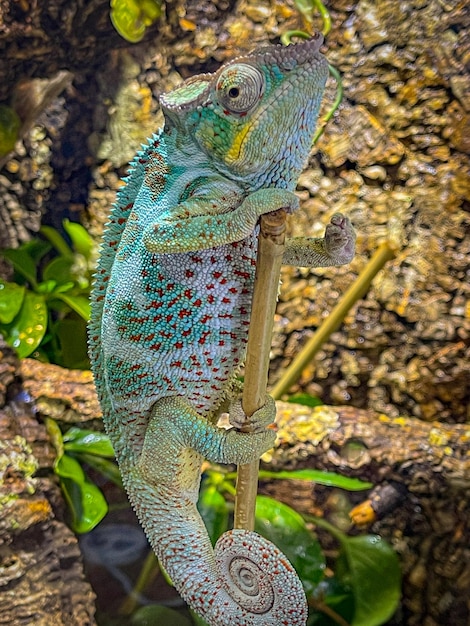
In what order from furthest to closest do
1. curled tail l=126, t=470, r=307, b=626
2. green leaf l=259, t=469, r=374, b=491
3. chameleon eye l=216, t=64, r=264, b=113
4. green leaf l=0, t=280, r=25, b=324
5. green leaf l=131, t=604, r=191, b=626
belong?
green leaf l=0, t=280, r=25, b=324 → green leaf l=259, t=469, r=374, b=491 → green leaf l=131, t=604, r=191, b=626 → curled tail l=126, t=470, r=307, b=626 → chameleon eye l=216, t=64, r=264, b=113

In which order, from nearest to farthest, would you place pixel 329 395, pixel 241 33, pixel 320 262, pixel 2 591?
pixel 320 262 < pixel 2 591 < pixel 241 33 < pixel 329 395

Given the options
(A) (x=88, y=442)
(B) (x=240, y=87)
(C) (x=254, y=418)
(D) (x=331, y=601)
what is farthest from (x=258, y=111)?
(D) (x=331, y=601)

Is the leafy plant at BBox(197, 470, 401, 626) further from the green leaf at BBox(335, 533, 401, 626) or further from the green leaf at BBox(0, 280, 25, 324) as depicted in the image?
the green leaf at BBox(0, 280, 25, 324)

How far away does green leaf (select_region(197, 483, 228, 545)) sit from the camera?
3.91ft

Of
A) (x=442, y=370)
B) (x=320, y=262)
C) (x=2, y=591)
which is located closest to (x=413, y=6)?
(x=442, y=370)

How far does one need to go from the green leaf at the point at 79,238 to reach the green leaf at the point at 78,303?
0.43 ft

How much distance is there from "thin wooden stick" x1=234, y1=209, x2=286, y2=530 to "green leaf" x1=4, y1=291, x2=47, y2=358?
2.64 ft

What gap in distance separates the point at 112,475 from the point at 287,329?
62 centimetres

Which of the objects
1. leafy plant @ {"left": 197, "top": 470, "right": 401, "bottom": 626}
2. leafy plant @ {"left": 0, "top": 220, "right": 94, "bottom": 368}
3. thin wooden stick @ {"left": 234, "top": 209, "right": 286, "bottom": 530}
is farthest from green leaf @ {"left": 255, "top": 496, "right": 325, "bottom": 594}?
leafy plant @ {"left": 0, "top": 220, "right": 94, "bottom": 368}

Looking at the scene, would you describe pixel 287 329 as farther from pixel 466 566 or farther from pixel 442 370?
pixel 466 566

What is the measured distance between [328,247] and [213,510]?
722 mm

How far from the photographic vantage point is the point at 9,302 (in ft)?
4.74

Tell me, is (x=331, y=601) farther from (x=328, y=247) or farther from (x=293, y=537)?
(x=328, y=247)

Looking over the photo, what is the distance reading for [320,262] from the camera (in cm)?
76
